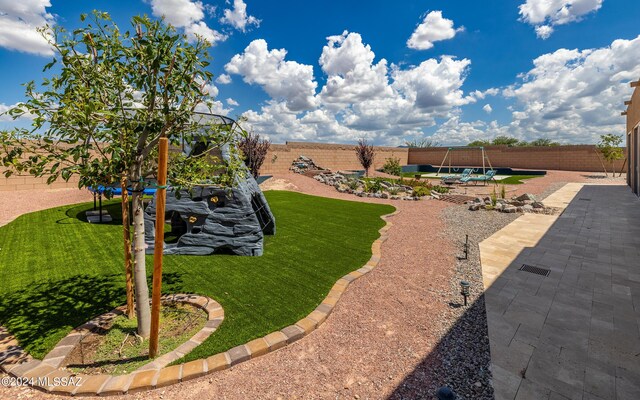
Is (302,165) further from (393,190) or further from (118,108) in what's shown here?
(118,108)

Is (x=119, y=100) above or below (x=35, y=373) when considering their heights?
above

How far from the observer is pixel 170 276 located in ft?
16.6

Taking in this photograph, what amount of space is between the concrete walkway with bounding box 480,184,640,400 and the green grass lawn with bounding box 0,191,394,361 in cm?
244

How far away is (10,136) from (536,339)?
5.91 m

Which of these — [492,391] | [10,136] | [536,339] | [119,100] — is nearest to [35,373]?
Answer: [10,136]

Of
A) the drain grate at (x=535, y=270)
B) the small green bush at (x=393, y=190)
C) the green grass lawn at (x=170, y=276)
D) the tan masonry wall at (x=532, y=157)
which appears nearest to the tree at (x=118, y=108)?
the green grass lawn at (x=170, y=276)

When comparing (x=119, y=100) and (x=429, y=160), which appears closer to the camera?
(x=119, y=100)

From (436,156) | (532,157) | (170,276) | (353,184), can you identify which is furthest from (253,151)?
(532,157)

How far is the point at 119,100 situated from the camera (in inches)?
120

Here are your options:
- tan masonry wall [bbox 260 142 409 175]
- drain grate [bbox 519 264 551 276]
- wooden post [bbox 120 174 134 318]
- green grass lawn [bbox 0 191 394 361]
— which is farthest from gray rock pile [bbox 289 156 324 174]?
wooden post [bbox 120 174 134 318]

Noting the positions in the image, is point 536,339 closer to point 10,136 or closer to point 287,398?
point 287,398

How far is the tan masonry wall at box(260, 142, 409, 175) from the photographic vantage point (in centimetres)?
2321

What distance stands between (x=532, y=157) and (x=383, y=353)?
3657 cm

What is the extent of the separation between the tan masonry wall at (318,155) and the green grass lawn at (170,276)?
1509 cm
